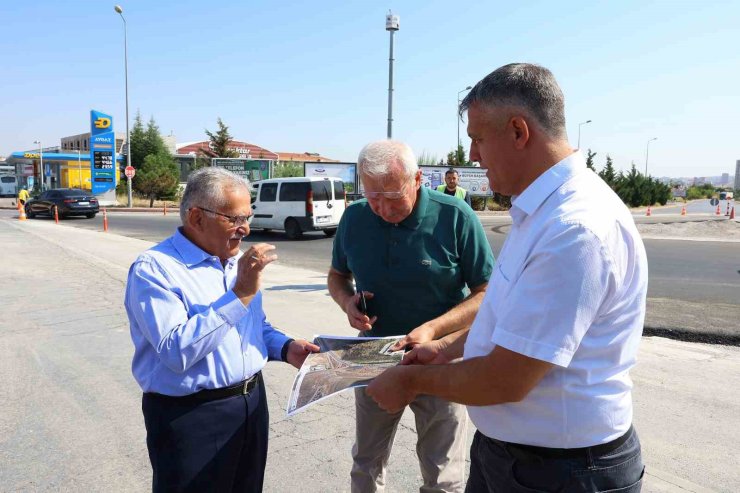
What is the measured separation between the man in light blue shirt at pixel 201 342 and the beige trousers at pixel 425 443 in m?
0.57

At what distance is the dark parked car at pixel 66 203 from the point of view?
26219 millimetres

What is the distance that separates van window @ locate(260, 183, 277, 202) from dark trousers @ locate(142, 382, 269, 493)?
55.4 ft

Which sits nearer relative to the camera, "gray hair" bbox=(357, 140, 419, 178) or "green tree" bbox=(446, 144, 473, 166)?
"gray hair" bbox=(357, 140, 419, 178)

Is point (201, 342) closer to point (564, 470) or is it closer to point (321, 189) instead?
point (564, 470)

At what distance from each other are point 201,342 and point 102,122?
1549 inches

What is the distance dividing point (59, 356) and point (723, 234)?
78.7 ft

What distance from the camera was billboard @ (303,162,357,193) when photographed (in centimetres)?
2977

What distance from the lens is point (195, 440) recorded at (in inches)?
82.5

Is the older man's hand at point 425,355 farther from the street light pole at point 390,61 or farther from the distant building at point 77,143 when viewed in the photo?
the distant building at point 77,143

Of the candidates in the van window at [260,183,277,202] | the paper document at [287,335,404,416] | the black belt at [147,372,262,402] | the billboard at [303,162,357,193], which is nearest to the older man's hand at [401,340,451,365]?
the paper document at [287,335,404,416]

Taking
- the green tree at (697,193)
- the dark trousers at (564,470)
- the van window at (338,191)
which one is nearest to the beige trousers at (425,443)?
the dark trousers at (564,470)

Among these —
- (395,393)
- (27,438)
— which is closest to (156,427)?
(395,393)

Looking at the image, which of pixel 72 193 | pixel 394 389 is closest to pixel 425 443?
pixel 394 389

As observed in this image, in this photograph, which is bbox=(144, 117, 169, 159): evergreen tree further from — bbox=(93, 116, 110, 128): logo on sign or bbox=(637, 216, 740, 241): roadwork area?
bbox=(637, 216, 740, 241): roadwork area
